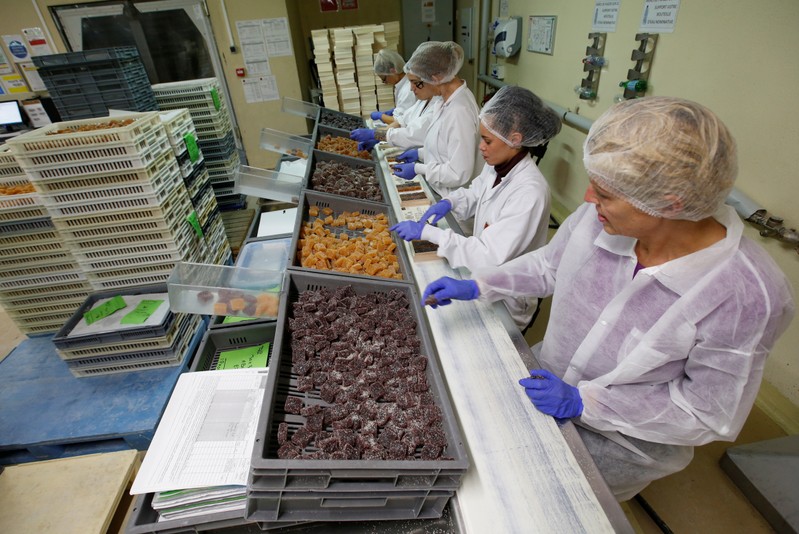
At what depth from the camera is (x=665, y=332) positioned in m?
1.18

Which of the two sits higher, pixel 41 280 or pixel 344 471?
pixel 344 471

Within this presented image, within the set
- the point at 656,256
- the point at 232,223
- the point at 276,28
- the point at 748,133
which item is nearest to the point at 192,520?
the point at 656,256

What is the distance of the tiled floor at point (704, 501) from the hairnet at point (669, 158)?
1.92m

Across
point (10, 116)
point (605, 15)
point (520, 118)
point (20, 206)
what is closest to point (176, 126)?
point (20, 206)

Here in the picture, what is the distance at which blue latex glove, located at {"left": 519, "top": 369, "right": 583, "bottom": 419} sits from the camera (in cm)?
129

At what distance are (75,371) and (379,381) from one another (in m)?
2.13

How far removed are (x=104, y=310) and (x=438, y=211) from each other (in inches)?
85.8

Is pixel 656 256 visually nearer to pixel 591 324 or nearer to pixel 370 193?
pixel 591 324

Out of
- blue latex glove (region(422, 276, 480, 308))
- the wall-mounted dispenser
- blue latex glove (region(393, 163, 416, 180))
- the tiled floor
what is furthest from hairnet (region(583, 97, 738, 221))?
the wall-mounted dispenser

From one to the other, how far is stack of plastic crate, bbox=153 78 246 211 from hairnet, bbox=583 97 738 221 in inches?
152

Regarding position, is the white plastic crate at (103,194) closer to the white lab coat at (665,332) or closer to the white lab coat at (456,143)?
the white lab coat at (456,143)

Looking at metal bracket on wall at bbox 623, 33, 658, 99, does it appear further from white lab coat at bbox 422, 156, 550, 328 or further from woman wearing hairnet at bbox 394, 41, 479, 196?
white lab coat at bbox 422, 156, 550, 328

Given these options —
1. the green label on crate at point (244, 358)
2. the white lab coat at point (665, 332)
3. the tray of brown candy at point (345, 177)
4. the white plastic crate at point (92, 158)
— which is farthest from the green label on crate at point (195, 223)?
the white lab coat at point (665, 332)

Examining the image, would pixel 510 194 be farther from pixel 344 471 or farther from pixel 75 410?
pixel 75 410
